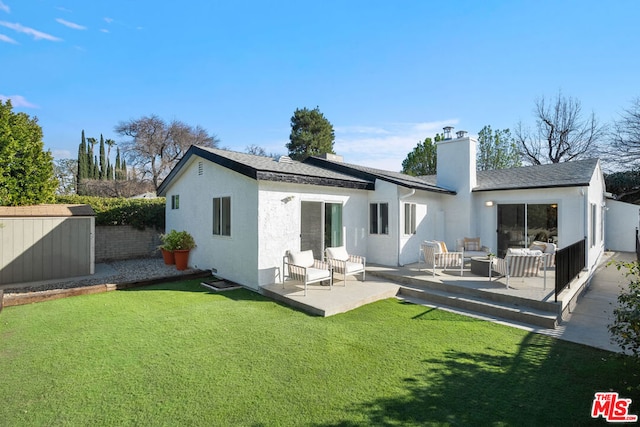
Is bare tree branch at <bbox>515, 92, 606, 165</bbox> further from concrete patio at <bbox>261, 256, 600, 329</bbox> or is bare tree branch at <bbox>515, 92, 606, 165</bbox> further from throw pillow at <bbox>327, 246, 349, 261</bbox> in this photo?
throw pillow at <bbox>327, 246, 349, 261</bbox>

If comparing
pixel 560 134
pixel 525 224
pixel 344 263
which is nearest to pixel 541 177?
pixel 525 224

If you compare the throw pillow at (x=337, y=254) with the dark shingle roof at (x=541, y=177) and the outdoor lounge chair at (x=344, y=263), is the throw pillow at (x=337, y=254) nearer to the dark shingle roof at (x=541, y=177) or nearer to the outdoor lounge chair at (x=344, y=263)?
the outdoor lounge chair at (x=344, y=263)

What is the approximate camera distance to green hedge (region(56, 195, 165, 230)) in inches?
527

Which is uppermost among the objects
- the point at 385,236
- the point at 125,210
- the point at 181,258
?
the point at 125,210

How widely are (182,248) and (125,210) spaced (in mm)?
4894

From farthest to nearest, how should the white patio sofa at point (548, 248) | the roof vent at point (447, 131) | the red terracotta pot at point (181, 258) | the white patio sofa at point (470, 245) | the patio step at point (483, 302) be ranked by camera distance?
1. the roof vent at point (447, 131)
2. the white patio sofa at point (470, 245)
3. the red terracotta pot at point (181, 258)
4. the white patio sofa at point (548, 248)
5. the patio step at point (483, 302)

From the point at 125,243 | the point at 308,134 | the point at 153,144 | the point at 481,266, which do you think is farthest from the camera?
the point at 308,134

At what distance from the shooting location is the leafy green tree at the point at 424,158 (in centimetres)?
3284

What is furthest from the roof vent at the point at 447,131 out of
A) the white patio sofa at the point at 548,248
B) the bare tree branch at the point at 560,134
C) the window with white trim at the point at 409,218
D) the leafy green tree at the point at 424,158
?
the bare tree branch at the point at 560,134

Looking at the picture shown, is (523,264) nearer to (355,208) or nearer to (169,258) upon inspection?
(355,208)

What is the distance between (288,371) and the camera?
4277mm

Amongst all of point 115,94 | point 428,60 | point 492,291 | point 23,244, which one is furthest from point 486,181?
point 115,94

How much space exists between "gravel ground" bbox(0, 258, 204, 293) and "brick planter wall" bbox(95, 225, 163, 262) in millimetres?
754

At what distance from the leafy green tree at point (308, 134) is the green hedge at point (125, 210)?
2244cm
